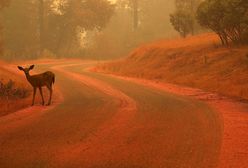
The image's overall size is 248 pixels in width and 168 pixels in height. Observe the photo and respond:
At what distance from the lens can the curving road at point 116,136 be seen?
8469 millimetres

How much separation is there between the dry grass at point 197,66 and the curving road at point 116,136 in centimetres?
614

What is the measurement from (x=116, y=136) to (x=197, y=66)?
1829 centimetres

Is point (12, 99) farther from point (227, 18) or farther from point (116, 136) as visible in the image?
point (227, 18)

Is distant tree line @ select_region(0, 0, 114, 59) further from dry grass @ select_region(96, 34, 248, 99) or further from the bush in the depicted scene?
the bush

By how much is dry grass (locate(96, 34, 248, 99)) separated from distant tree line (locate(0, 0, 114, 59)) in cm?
3245

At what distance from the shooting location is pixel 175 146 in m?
9.55

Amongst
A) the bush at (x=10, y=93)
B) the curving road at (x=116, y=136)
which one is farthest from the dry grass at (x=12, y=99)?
the curving road at (x=116, y=136)

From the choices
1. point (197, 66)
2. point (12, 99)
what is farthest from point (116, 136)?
point (197, 66)

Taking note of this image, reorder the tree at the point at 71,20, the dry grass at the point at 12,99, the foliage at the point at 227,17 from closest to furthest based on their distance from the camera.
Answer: the dry grass at the point at 12,99 → the foliage at the point at 227,17 → the tree at the point at 71,20

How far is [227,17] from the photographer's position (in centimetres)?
2792

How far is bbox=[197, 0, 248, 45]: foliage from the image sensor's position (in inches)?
1081

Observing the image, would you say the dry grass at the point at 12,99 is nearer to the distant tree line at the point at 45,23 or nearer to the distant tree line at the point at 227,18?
the distant tree line at the point at 227,18

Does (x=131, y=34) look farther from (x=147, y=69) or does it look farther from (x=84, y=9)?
(x=147, y=69)

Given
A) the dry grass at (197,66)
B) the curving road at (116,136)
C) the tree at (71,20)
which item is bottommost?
the curving road at (116,136)
